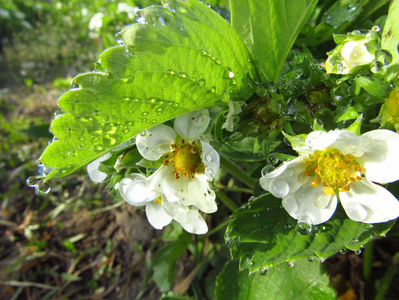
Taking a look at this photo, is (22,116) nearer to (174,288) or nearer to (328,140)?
(174,288)

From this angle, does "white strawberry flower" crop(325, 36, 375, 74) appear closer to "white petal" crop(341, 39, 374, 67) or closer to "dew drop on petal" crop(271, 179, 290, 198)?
"white petal" crop(341, 39, 374, 67)

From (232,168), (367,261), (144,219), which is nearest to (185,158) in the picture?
(232,168)

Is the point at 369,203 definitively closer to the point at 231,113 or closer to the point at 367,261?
the point at 231,113

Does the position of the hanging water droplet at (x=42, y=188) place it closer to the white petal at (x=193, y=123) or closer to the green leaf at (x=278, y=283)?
the white petal at (x=193, y=123)

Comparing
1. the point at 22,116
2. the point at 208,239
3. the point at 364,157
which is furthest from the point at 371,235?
the point at 22,116

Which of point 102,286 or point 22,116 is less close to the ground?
point 22,116
